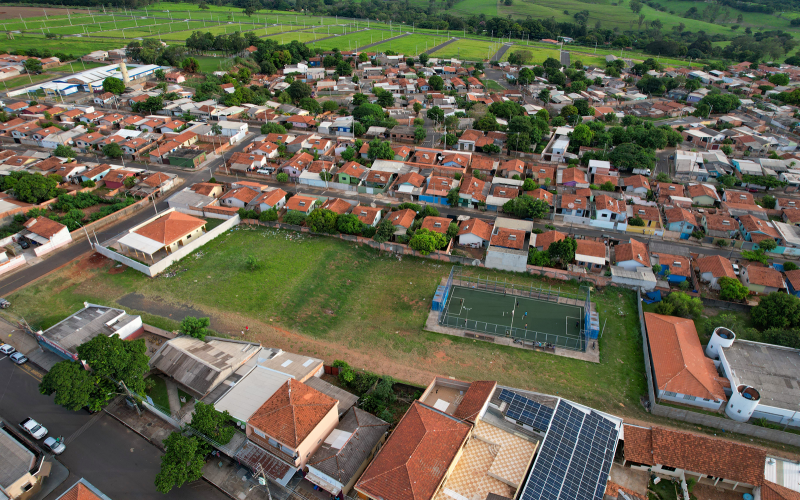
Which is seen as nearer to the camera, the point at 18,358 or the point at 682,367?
the point at 682,367

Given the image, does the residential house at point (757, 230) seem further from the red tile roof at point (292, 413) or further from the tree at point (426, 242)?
the red tile roof at point (292, 413)

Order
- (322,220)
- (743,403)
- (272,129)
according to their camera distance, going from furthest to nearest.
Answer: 1. (272,129)
2. (322,220)
3. (743,403)

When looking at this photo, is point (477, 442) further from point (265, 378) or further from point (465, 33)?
point (465, 33)

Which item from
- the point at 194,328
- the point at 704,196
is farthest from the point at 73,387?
the point at 704,196

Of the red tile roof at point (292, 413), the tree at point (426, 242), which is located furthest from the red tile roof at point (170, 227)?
the red tile roof at point (292, 413)

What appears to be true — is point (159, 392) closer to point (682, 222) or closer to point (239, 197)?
point (239, 197)

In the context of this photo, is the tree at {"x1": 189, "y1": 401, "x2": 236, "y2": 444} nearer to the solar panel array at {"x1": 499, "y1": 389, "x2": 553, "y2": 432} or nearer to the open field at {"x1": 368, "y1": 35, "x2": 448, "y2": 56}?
the solar panel array at {"x1": 499, "y1": 389, "x2": 553, "y2": 432}

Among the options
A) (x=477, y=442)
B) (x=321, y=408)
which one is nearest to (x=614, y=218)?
(x=477, y=442)
